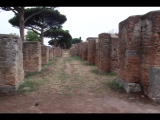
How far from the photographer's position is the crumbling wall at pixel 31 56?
10.9 meters

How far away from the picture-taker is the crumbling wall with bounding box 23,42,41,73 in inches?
429

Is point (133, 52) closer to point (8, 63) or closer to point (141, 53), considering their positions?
point (141, 53)

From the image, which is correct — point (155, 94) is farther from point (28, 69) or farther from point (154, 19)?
point (28, 69)

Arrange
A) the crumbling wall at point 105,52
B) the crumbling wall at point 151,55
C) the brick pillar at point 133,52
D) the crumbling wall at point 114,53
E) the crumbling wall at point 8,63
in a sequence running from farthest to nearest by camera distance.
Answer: the crumbling wall at point 105,52
the crumbling wall at point 114,53
the brick pillar at point 133,52
the crumbling wall at point 8,63
the crumbling wall at point 151,55

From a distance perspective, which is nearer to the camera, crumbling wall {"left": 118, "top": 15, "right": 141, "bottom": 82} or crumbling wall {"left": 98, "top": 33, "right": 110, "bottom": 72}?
crumbling wall {"left": 118, "top": 15, "right": 141, "bottom": 82}

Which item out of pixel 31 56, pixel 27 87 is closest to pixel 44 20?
pixel 31 56

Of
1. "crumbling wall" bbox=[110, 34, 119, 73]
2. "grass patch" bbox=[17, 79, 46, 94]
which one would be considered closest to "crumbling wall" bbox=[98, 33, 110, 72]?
"crumbling wall" bbox=[110, 34, 119, 73]

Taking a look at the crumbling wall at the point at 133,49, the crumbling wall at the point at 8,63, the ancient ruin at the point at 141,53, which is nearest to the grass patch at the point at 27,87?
the crumbling wall at the point at 8,63

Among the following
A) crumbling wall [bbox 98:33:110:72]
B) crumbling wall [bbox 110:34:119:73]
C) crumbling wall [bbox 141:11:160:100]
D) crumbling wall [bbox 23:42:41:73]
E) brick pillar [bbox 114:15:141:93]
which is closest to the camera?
crumbling wall [bbox 141:11:160:100]

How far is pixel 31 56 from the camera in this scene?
1102 cm

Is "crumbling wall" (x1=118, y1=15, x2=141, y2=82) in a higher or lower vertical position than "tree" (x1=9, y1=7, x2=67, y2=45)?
lower

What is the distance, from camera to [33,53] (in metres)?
11.0

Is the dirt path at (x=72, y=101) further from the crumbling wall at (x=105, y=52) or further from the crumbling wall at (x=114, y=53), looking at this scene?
the crumbling wall at (x=105, y=52)

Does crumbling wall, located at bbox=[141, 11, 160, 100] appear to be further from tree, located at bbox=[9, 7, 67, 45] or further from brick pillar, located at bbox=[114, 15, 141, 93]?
tree, located at bbox=[9, 7, 67, 45]
